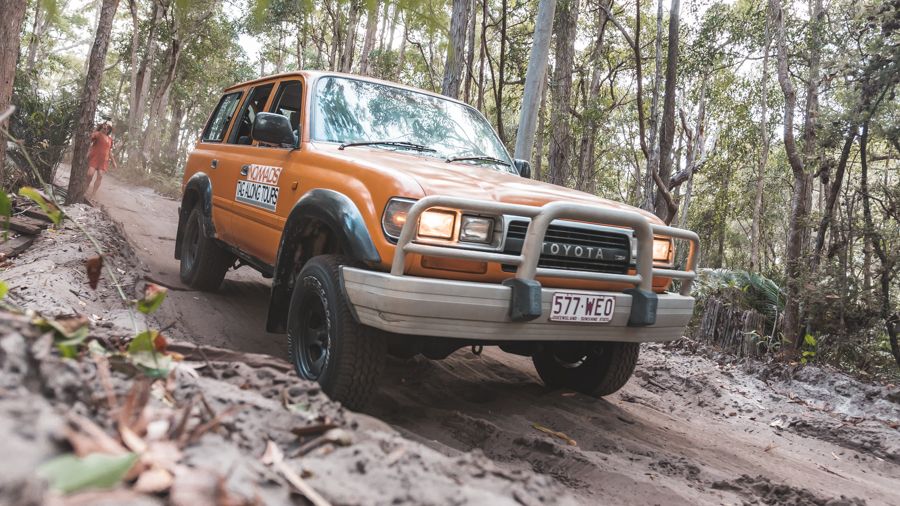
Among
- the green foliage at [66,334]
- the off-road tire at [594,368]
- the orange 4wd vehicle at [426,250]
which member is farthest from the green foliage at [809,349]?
the green foliage at [66,334]

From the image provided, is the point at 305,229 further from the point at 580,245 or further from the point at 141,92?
the point at 141,92

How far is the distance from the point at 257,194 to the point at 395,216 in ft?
6.14

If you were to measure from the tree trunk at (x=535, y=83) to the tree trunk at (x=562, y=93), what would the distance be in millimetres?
3551

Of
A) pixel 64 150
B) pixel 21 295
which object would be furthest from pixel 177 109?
pixel 21 295

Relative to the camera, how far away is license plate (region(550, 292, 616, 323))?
3.24 m

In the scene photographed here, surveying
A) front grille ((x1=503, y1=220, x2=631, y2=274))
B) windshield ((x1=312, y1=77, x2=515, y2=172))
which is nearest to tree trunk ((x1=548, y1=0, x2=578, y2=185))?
windshield ((x1=312, y1=77, x2=515, y2=172))

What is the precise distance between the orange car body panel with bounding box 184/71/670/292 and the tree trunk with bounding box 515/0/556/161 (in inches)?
155

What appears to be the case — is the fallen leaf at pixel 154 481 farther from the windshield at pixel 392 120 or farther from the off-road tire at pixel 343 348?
the windshield at pixel 392 120

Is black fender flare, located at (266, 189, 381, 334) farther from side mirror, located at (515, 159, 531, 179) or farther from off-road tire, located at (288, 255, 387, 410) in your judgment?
side mirror, located at (515, 159, 531, 179)

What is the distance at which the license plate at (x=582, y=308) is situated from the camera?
10.6 ft

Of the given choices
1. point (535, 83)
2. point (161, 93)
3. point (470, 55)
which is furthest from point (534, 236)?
point (161, 93)

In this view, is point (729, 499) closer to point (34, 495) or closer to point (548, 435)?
point (548, 435)

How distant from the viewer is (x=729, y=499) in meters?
2.95

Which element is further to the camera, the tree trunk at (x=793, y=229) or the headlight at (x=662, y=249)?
the tree trunk at (x=793, y=229)
